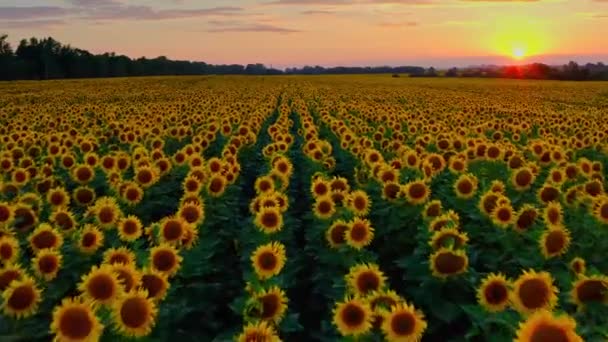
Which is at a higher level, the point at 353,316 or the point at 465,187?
the point at 465,187

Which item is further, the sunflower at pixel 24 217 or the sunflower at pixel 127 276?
the sunflower at pixel 24 217

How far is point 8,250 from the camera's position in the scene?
5.65 meters

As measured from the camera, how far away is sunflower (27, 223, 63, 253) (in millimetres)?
5828

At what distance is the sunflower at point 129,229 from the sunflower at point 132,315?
2.07 metres

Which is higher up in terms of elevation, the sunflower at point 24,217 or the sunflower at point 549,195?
the sunflower at point 549,195

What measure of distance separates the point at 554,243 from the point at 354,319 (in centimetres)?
237

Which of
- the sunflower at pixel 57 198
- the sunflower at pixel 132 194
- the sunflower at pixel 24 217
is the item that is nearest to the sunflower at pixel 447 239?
the sunflower at pixel 132 194

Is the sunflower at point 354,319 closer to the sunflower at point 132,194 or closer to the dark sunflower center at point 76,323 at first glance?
the dark sunflower center at point 76,323

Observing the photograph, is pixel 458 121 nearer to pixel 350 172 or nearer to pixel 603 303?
pixel 350 172

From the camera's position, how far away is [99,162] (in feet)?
32.7

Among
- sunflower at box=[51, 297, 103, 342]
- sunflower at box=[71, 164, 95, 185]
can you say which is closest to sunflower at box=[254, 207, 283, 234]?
sunflower at box=[51, 297, 103, 342]

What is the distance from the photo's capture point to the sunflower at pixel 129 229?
6312 mm

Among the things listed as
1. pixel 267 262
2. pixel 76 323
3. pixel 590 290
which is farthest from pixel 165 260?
pixel 590 290

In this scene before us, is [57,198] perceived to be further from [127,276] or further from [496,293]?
[496,293]
